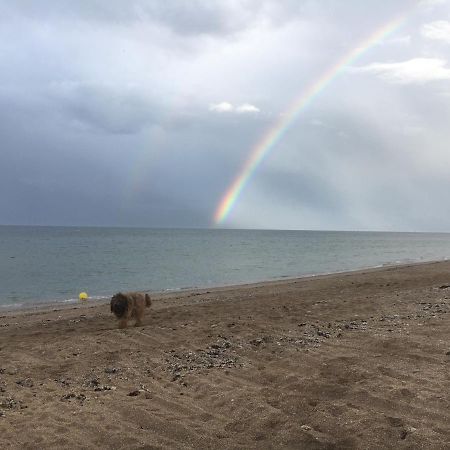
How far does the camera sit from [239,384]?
651 cm

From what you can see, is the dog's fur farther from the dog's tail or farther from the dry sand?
the dry sand

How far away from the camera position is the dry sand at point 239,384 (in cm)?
490

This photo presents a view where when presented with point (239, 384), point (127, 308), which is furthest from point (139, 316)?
point (239, 384)

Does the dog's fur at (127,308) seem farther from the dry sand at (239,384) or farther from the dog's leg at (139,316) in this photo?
the dry sand at (239,384)

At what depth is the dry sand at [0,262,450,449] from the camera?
16.1ft

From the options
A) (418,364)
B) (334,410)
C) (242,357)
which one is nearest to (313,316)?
(242,357)

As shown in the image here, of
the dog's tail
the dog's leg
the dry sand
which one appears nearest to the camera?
the dry sand

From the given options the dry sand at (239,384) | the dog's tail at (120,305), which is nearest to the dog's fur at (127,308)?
the dog's tail at (120,305)

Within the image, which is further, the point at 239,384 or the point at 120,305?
the point at 120,305

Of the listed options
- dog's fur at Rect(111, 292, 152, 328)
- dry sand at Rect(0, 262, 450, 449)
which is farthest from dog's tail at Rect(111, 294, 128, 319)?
dry sand at Rect(0, 262, 450, 449)

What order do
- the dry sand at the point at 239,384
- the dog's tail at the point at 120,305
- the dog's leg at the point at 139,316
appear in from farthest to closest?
the dog's leg at the point at 139,316
the dog's tail at the point at 120,305
the dry sand at the point at 239,384

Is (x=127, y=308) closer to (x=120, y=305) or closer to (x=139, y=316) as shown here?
(x=120, y=305)

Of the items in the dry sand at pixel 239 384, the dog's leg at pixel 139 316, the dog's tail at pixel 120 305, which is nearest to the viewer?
the dry sand at pixel 239 384

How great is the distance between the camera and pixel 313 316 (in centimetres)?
1145
